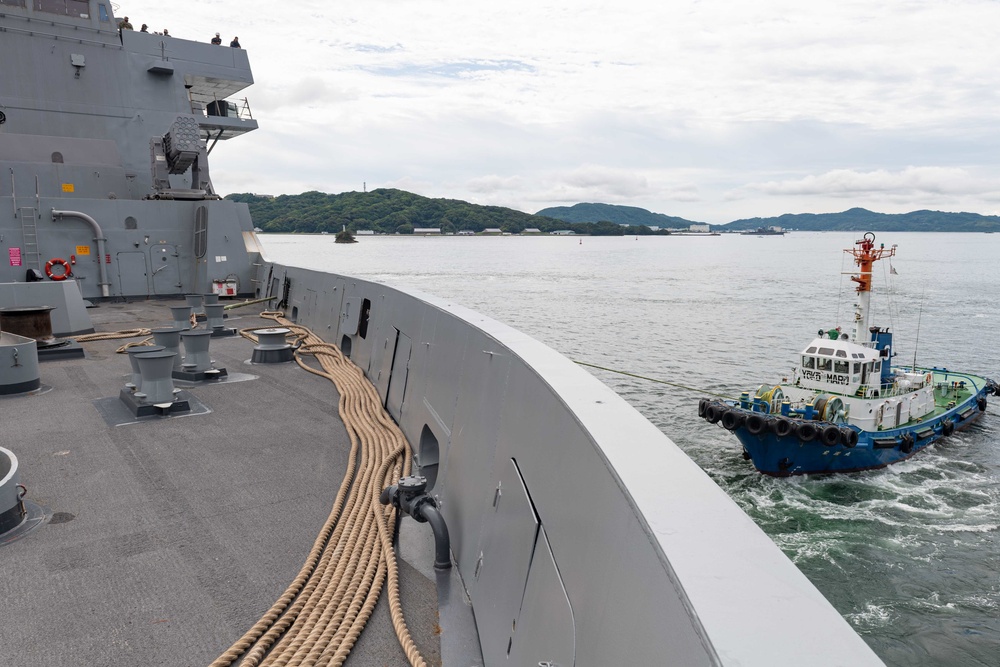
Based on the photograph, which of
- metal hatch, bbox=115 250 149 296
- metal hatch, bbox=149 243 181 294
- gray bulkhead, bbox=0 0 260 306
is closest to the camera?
gray bulkhead, bbox=0 0 260 306

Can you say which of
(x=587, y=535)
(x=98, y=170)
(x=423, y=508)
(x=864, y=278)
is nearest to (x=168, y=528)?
(x=423, y=508)

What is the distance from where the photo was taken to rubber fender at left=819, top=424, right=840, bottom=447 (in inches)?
611

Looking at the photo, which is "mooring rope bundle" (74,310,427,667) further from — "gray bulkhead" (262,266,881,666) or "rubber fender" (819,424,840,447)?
"rubber fender" (819,424,840,447)

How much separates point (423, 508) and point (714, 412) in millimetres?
14632

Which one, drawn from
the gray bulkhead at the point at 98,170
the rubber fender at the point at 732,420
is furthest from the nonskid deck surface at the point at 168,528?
the rubber fender at the point at 732,420

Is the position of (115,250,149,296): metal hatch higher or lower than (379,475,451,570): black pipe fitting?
higher

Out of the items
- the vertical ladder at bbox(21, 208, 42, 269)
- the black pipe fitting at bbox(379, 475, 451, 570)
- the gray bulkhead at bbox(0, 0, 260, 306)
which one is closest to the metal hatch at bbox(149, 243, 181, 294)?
the gray bulkhead at bbox(0, 0, 260, 306)

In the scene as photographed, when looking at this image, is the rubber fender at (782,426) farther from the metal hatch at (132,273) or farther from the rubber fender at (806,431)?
the metal hatch at (132,273)

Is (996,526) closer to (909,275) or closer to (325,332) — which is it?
(325,332)

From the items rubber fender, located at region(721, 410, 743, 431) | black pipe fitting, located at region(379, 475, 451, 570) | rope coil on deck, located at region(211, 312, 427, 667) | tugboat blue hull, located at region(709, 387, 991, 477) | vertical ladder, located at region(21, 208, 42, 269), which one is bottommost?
tugboat blue hull, located at region(709, 387, 991, 477)

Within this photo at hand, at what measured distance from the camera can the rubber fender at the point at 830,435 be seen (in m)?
15.5

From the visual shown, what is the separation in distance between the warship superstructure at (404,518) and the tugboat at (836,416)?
11.2 m

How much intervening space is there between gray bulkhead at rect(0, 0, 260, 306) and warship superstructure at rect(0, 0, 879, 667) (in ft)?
10.7

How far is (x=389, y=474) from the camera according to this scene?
4238 millimetres
